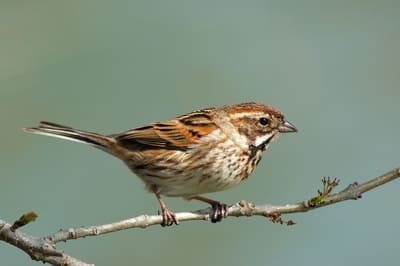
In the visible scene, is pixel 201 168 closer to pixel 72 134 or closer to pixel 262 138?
pixel 262 138

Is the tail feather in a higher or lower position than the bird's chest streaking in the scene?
higher

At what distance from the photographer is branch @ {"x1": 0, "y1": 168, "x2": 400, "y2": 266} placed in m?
3.29

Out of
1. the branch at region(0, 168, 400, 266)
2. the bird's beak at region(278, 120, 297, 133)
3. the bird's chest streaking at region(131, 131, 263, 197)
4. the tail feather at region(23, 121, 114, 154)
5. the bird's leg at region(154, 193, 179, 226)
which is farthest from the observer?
the bird's beak at region(278, 120, 297, 133)

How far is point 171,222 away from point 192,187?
0.43 meters

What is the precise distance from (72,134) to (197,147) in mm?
757

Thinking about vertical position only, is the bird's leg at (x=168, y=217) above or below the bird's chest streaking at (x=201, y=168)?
below

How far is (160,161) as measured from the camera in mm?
4992

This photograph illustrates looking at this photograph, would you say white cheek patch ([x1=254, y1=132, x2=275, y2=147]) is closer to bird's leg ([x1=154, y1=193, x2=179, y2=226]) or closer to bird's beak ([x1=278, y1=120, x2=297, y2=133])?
bird's beak ([x1=278, y1=120, x2=297, y2=133])

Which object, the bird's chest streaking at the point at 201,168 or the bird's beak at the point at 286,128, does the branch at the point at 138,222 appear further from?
the bird's beak at the point at 286,128

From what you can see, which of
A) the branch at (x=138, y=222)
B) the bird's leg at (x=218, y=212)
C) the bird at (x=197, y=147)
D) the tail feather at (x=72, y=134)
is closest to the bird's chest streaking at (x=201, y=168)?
the bird at (x=197, y=147)

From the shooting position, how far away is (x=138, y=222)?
358 centimetres

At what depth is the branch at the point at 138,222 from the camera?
329 cm

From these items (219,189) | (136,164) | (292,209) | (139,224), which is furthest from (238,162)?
(139,224)

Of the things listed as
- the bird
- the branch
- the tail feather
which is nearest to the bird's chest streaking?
the bird
